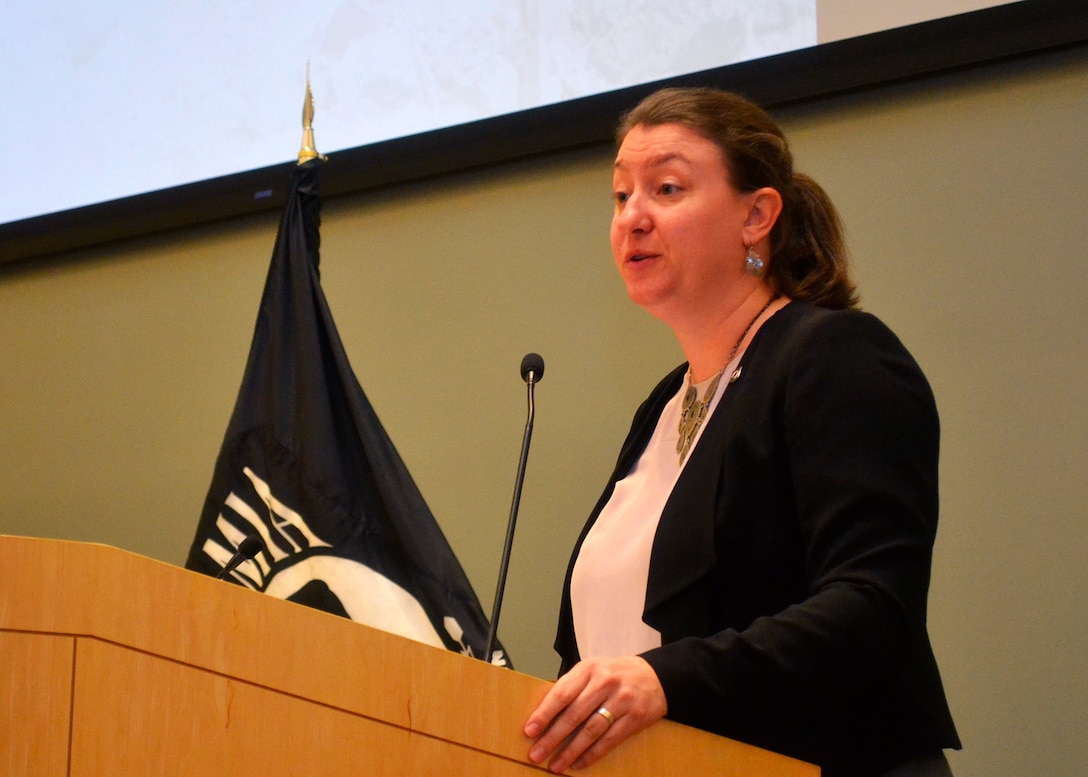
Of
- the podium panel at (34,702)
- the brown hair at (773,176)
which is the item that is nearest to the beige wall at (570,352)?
the brown hair at (773,176)

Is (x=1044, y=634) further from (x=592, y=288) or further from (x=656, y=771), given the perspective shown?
(x=656, y=771)

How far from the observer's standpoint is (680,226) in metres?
1.71

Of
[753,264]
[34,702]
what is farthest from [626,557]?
[34,702]

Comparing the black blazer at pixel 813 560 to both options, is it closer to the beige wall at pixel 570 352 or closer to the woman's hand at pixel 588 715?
the woman's hand at pixel 588 715

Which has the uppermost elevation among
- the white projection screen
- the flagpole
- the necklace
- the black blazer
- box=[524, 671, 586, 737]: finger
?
the white projection screen

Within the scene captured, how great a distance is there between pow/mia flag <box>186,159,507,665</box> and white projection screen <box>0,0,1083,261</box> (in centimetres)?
71

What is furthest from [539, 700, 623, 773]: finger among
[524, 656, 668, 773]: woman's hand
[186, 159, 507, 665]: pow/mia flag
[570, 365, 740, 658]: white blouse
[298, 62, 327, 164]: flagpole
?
[298, 62, 327, 164]: flagpole

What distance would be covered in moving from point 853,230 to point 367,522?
1.15 meters

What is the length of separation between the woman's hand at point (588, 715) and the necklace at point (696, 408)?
1.83 ft

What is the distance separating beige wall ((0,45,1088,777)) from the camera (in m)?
2.26

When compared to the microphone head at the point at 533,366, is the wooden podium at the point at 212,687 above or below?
below

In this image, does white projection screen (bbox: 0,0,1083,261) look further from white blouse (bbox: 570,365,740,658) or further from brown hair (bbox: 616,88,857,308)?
white blouse (bbox: 570,365,740,658)

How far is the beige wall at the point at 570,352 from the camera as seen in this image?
226cm

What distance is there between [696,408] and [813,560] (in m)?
0.43
